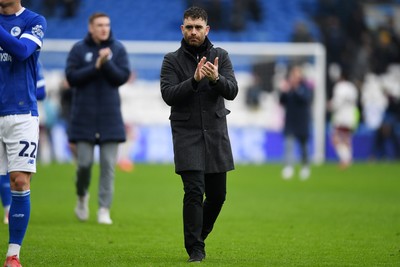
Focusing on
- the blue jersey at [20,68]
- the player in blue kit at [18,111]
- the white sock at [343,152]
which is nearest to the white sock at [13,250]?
the player in blue kit at [18,111]

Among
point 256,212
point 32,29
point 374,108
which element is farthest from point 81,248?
point 374,108

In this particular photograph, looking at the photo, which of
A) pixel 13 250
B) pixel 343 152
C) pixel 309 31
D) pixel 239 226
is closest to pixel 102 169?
pixel 239 226

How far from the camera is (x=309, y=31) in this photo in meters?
35.0

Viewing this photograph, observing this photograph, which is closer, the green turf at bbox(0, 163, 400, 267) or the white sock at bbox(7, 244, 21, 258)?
the white sock at bbox(7, 244, 21, 258)

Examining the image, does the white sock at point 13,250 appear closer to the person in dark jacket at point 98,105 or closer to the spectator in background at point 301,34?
the person in dark jacket at point 98,105

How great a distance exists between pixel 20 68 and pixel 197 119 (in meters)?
1.63

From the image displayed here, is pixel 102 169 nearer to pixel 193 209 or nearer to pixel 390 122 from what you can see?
pixel 193 209

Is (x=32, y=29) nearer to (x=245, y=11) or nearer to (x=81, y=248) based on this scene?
(x=81, y=248)

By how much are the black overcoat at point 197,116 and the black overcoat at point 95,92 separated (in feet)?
12.6

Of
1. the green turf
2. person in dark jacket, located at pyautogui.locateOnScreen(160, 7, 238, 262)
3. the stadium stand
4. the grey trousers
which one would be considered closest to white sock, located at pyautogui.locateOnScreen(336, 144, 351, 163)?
the green turf

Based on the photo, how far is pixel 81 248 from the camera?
10.0 meters

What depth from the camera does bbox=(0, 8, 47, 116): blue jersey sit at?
27.6 ft

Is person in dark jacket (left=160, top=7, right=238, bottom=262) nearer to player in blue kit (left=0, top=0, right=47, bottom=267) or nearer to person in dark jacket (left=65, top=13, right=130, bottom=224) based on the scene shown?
player in blue kit (left=0, top=0, right=47, bottom=267)

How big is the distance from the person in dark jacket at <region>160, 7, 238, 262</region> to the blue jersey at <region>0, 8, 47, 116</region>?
3.85ft
